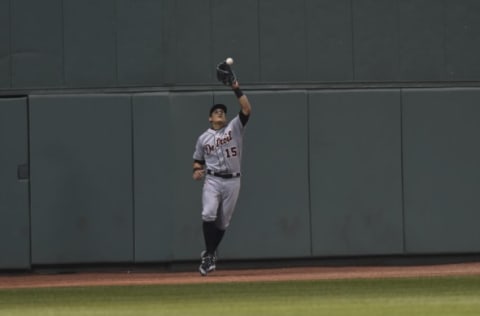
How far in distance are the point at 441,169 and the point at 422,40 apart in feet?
5.55

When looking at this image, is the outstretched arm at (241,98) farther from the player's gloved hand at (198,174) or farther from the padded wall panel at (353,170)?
the padded wall panel at (353,170)

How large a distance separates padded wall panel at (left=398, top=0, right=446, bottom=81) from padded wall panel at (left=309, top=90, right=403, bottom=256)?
46 centimetres

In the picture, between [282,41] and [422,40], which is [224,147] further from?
[422,40]

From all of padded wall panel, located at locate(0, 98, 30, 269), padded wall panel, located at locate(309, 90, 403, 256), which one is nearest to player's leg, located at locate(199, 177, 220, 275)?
padded wall panel, located at locate(309, 90, 403, 256)

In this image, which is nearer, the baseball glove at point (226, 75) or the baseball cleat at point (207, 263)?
the baseball glove at point (226, 75)

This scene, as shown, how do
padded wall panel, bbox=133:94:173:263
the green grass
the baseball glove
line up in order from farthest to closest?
padded wall panel, bbox=133:94:173:263
the baseball glove
the green grass

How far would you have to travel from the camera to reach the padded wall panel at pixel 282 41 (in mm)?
16547

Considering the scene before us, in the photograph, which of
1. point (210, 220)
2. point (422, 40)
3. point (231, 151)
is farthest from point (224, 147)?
point (422, 40)

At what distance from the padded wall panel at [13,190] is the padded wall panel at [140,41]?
1418mm

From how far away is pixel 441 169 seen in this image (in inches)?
655

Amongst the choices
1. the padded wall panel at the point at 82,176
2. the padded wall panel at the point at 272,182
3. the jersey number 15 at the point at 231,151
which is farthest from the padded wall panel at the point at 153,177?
the jersey number 15 at the point at 231,151

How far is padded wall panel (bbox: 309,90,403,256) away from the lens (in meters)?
16.5

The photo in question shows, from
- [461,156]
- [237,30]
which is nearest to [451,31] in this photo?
[461,156]

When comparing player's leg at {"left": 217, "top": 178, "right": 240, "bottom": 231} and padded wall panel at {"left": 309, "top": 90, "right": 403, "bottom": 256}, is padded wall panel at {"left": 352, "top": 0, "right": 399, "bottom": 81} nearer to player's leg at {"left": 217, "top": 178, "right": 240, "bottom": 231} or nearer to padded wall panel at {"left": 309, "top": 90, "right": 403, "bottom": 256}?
padded wall panel at {"left": 309, "top": 90, "right": 403, "bottom": 256}
